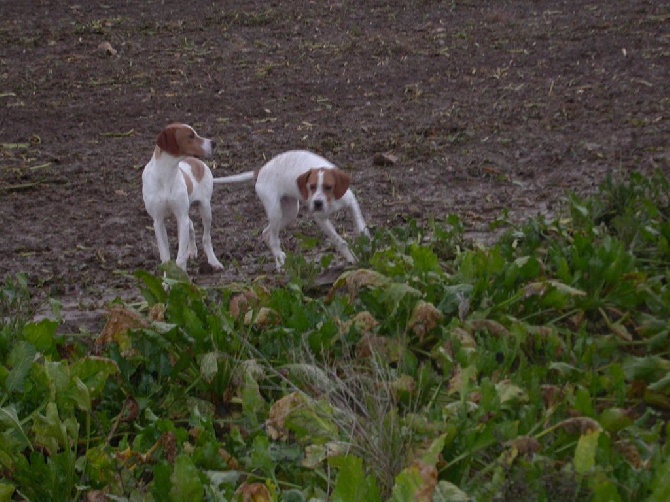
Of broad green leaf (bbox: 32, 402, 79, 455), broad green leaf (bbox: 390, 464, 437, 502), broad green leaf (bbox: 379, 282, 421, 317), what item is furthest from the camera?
broad green leaf (bbox: 379, 282, 421, 317)

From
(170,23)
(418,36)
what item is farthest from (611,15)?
(170,23)

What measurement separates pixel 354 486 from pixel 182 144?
459 centimetres

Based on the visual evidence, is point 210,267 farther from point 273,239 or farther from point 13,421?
point 13,421

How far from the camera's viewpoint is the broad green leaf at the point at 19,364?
4.44 meters

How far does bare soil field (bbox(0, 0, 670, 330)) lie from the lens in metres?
8.16

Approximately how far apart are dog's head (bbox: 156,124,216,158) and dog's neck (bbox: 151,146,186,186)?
0.03 metres

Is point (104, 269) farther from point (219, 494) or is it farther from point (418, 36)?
point (418, 36)

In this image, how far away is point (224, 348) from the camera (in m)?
4.75

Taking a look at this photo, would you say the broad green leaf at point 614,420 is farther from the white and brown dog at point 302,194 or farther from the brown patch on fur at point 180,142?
the brown patch on fur at point 180,142

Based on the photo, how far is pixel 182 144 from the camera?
7691mm

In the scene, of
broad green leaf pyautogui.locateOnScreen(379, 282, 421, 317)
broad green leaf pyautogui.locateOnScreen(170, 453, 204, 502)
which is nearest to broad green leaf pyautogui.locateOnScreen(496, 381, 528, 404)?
broad green leaf pyautogui.locateOnScreen(379, 282, 421, 317)

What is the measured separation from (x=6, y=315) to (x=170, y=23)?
1024 cm

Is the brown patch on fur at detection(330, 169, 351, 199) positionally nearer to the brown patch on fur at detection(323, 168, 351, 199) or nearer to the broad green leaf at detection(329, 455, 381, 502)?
the brown patch on fur at detection(323, 168, 351, 199)

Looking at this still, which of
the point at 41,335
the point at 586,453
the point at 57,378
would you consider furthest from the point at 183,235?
the point at 586,453
